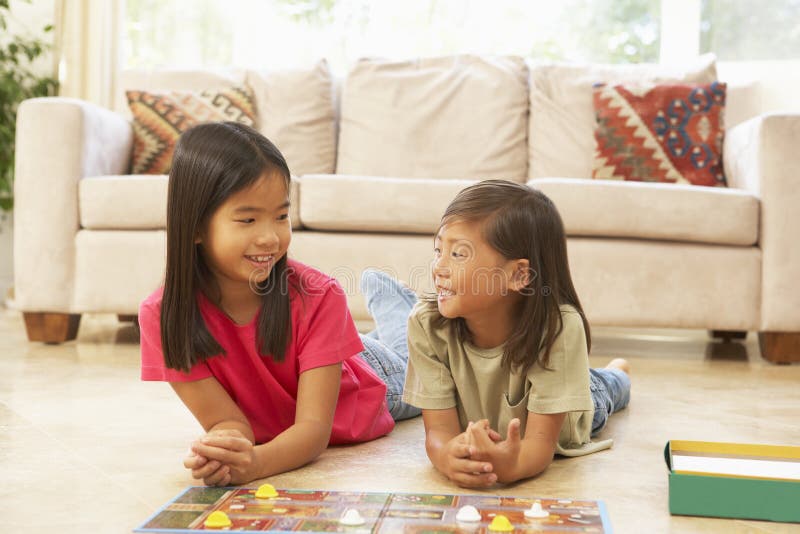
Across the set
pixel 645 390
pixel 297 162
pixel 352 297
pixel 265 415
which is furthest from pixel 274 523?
pixel 297 162

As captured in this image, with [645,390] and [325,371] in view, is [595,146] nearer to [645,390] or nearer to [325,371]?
[645,390]

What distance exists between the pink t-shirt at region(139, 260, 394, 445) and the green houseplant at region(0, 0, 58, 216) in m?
2.68

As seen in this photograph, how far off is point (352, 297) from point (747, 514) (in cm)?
163

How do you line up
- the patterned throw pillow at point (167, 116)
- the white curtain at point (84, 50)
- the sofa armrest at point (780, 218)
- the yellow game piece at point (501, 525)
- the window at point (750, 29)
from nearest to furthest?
the yellow game piece at point (501, 525), the sofa armrest at point (780, 218), the patterned throw pillow at point (167, 116), the window at point (750, 29), the white curtain at point (84, 50)

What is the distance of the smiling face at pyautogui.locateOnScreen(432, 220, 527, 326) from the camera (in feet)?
4.16

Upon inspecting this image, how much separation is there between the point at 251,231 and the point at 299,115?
6.62 feet

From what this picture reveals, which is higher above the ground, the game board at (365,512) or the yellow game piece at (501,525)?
the yellow game piece at (501,525)

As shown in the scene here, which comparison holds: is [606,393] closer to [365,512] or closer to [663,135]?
[365,512]

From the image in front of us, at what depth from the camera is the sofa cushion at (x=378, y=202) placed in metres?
2.51

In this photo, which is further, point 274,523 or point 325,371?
point 325,371

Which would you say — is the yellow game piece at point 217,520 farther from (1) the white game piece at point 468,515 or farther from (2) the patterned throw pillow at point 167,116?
(2) the patterned throw pillow at point 167,116

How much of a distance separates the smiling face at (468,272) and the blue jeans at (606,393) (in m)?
0.37

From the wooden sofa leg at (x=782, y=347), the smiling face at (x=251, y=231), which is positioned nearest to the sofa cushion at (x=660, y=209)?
the wooden sofa leg at (x=782, y=347)

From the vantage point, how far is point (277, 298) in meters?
1.31
